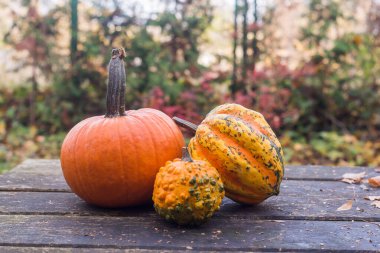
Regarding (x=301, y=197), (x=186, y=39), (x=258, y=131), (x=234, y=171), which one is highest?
(x=186, y=39)

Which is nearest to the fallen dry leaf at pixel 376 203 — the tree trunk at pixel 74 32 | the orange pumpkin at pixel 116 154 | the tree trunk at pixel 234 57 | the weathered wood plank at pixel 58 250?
the orange pumpkin at pixel 116 154

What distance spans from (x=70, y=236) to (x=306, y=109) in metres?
3.89

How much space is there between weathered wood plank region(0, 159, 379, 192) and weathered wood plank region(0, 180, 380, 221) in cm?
10

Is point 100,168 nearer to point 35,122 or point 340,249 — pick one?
point 340,249

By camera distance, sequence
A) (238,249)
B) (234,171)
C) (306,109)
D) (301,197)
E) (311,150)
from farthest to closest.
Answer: (306,109) < (311,150) < (301,197) < (234,171) < (238,249)

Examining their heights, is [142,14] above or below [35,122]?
above

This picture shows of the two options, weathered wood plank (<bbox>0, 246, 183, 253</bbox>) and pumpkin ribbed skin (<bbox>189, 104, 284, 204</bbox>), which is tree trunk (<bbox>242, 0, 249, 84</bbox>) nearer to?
pumpkin ribbed skin (<bbox>189, 104, 284, 204</bbox>)

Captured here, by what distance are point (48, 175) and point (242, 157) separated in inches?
40.8

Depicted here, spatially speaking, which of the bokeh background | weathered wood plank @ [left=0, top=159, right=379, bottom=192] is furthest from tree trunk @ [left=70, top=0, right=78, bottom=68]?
weathered wood plank @ [left=0, top=159, right=379, bottom=192]

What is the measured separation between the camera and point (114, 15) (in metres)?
4.91

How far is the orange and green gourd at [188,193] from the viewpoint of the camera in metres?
1.41

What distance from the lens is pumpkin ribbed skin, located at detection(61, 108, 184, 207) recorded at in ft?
5.29

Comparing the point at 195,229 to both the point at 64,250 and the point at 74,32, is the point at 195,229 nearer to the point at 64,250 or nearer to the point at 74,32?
the point at 64,250

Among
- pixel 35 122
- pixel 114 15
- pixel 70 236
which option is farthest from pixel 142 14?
pixel 70 236
